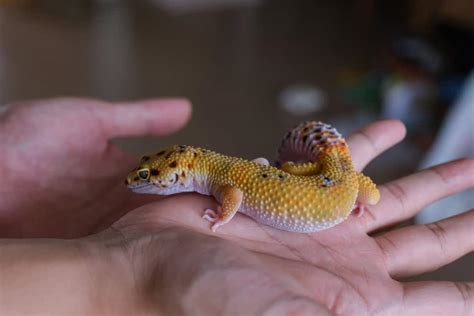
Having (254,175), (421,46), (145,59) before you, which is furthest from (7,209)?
(421,46)

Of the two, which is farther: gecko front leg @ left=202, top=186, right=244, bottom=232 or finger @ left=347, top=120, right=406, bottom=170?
finger @ left=347, top=120, right=406, bottom=170

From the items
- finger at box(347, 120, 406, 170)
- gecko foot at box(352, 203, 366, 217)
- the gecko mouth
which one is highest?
finger at box(347, 120, 406, 170)

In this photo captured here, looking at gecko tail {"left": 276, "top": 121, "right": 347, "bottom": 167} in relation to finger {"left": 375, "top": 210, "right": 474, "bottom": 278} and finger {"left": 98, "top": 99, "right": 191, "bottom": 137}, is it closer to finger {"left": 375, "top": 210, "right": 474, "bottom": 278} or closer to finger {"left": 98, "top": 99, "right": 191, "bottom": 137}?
finger {"left": 375, "top": 210, "right": 474, "bottom": 278}

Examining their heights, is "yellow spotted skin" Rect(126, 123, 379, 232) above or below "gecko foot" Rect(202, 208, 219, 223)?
above

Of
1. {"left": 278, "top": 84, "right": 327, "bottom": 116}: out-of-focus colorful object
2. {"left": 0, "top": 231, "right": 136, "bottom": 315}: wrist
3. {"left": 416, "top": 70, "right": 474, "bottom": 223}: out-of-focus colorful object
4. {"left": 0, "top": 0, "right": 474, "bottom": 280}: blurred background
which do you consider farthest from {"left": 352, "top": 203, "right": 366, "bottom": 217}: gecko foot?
{"left": 278, "top": 84, "right": 327, "bottom": 116}: out-of-focus colorful object

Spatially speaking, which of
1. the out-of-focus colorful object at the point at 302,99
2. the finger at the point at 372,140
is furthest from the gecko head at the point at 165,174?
the out-of-focus colorful object at the point at 302,99

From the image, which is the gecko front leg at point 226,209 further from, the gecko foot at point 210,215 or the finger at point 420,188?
the finger at point 420,188

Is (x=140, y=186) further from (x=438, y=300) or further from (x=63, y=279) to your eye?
(x=438, y=300)
